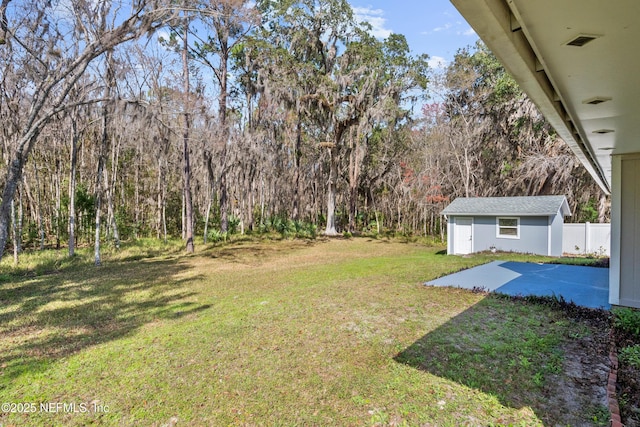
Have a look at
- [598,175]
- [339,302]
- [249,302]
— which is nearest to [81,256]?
[249,302]

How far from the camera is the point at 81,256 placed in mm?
9484

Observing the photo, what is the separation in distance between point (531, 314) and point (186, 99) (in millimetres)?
11318

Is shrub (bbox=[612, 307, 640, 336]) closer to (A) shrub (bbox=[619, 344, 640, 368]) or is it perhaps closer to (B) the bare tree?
(A) shrub (bbox=[619, 344, 640, 368])

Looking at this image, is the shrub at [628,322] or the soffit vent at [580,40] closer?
the soffit vent at [580,40]

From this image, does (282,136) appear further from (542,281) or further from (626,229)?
(626,229)

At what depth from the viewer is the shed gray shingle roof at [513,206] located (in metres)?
11.3

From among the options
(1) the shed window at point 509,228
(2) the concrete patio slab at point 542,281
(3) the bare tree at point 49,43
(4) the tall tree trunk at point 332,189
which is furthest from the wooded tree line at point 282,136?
(2) the concrete patio slab at point 542,281

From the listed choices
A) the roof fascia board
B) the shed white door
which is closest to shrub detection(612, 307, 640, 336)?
the roof fascia board

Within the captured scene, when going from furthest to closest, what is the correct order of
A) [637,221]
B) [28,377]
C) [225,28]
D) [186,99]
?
[225,28] → [186,99] → [637,221] → [28,377]

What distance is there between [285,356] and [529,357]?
246 centimetres

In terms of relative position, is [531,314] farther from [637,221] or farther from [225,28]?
[225,28]

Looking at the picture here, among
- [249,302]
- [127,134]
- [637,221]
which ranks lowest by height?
[249,302]

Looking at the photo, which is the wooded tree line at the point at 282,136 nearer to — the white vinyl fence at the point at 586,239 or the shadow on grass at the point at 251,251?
the shadow on grass at the point at 251,251

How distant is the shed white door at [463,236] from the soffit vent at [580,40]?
12.2 meters
